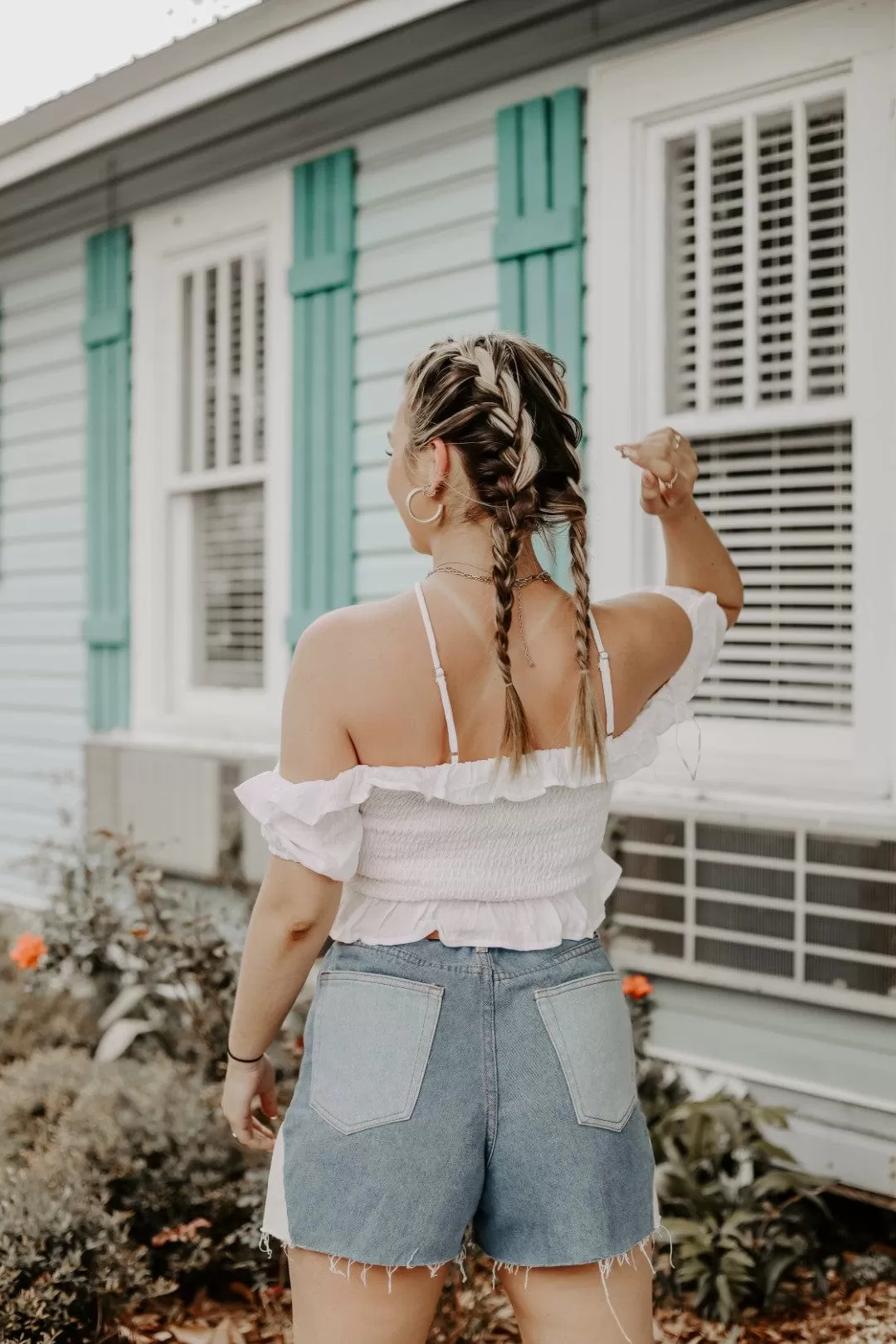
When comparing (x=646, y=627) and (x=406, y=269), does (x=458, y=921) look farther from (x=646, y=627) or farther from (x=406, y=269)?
(x=406, y=269)

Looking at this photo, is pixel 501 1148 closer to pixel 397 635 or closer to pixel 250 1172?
pixel 397 635

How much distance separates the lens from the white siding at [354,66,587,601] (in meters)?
3.93

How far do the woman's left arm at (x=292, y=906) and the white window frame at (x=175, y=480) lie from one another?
3.10 m

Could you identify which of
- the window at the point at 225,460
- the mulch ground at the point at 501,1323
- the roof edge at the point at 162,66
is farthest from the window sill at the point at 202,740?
the roof edge at the point at 162,66

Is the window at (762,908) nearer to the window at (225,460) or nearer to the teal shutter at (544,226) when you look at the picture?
the teal shutter at (544,226)

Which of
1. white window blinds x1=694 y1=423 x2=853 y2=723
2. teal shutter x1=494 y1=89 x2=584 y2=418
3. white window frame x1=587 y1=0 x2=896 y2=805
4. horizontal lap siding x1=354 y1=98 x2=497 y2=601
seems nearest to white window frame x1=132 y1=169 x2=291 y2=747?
horizontal lap siding x1=354 y1=98 x2=497 y2=601

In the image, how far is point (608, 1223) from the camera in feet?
4.63

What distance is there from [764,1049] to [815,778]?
81 centimetres

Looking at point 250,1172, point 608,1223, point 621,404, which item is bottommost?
point 250,1172

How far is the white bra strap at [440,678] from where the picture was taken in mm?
1414

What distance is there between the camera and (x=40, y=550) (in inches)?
230

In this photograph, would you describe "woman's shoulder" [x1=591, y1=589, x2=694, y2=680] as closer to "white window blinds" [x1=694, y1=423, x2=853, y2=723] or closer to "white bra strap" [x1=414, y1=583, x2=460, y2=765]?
"white bra strap" [x1=414, y1=583, x2=460, y2=765]

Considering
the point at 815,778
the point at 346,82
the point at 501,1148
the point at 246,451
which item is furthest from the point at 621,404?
the point at 501,1148

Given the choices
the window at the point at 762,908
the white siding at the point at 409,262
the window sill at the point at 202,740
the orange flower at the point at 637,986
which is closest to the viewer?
the window at the point at 762,908
